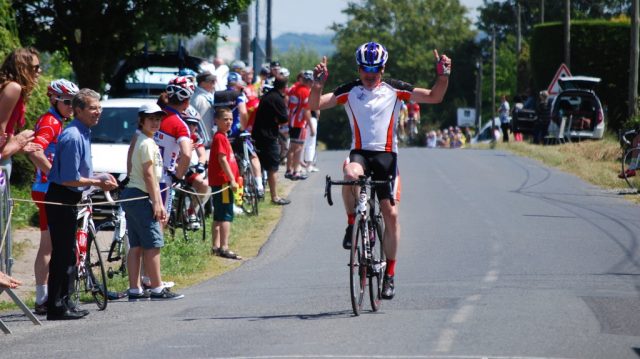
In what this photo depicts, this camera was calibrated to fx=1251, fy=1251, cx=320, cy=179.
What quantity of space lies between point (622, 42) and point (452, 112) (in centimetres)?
5338

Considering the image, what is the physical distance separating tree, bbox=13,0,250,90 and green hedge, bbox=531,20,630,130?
19898 mm

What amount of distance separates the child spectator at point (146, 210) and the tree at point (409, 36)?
85134 mm

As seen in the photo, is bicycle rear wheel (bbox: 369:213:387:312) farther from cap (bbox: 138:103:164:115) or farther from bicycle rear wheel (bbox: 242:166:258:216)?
bicycle rear wheel (bbox: 242:166:258:216)

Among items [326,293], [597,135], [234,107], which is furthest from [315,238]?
[597,135]

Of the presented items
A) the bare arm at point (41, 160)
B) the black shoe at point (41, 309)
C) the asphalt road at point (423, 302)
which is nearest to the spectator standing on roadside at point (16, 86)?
the bare arm at point (41, 160)

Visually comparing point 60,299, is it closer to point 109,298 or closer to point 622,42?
point 109,298

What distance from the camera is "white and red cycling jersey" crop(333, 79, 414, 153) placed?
1025 centimetres

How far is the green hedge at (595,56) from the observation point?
43625 mm

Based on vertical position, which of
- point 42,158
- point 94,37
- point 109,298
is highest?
point 94,37

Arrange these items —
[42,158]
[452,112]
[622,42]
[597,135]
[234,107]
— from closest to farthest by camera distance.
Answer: [42,158], [234,107], [597,135], [622,42], [452,112]

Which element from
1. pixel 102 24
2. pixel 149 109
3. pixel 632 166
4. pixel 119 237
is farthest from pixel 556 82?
pixel 149 109

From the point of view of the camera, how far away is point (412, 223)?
17172 millimetres

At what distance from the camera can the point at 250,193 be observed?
17.7 metres

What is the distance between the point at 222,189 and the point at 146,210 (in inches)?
127
